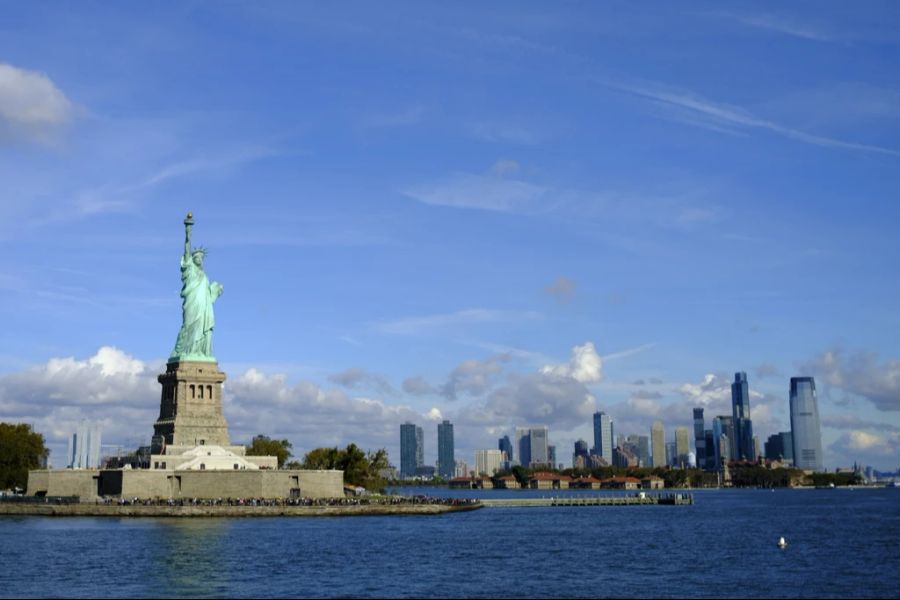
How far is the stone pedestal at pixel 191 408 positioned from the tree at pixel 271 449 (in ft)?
84.0

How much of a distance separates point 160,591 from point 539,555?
85.6ft

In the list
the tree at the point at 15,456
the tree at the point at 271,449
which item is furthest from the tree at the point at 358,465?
the tree at the point at 15,456

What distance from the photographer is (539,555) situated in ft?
212

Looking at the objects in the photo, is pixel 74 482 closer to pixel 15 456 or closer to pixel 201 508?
pixel 201 508

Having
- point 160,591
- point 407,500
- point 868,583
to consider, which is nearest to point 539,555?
point 868,583

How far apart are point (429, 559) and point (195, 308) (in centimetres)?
5518

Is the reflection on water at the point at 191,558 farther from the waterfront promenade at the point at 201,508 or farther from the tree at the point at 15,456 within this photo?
the tree at the point at 15,456

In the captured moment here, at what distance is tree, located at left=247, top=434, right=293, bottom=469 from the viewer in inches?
5150

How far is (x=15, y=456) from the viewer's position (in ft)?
384

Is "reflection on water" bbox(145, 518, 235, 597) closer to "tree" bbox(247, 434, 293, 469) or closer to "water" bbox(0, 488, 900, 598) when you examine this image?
"water" bbox(0, 488, 900, 598)

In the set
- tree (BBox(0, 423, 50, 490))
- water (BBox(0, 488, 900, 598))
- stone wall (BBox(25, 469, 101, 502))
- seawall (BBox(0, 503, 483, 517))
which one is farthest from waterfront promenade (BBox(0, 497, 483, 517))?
tree (BBox(0, 423, 50, 490))

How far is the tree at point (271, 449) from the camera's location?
13081cm

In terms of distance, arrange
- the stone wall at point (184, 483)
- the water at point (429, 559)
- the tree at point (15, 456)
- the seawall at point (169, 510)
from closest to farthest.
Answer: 1. the water at point (429, 559)
2. the seawall at point (169, 510)
3. the stone wall at point (184, 483)
4. the tree at point (15, 456)

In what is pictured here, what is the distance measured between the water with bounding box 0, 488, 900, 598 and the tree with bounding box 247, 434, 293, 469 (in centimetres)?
3952
